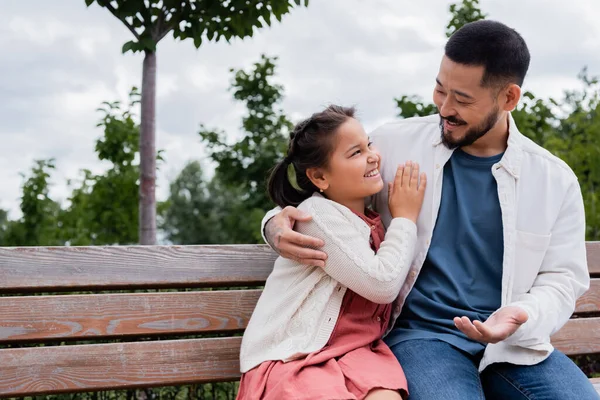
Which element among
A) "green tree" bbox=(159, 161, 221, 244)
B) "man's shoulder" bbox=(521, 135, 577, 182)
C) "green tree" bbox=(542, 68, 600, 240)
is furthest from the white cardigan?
"green tree" bbox=(159, 161, 221, 244)

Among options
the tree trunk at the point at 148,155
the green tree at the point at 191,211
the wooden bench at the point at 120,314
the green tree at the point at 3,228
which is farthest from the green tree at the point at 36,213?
the green tree at the point at 191,211

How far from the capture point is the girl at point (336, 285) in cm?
236

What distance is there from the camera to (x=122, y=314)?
2.86 metres

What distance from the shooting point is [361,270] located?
7.88ft

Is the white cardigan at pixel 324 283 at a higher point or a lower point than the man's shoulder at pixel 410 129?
lower

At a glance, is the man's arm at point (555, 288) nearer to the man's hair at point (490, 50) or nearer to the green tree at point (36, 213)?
the man's hair at point (490, 50)

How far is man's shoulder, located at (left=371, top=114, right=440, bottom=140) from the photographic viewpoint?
113 inches

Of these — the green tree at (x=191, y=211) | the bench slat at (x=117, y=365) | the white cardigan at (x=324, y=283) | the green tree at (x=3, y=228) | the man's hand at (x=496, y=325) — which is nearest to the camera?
the man's hand at (x=496, y=325)

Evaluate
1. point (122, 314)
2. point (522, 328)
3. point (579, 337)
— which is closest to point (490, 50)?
point (522, 328)

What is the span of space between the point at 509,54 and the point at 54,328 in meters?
1.79

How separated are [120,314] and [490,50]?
1546 mm

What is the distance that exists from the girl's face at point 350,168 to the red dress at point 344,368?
0.10 m

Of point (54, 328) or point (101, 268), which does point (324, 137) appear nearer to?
point (101, 268)

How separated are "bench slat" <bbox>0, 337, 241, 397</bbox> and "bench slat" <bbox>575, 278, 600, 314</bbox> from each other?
1.47 metres
